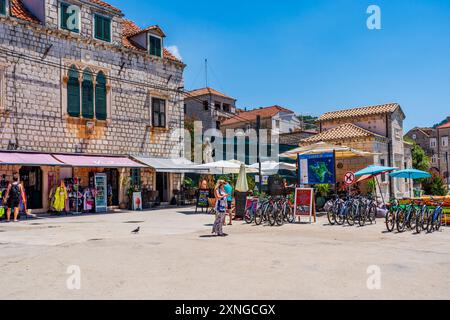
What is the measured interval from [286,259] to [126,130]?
1719cm

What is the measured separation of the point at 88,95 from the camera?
72.8 ft

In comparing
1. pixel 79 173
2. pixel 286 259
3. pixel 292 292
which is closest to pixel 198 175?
pixel 79 173

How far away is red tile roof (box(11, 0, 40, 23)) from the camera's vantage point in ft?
64.8

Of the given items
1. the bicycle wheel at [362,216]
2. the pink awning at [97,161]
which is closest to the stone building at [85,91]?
the pink awning at [97,161]

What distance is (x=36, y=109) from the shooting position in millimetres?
20031

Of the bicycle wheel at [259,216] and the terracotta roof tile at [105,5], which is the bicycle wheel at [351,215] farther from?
the terracotta roof tile at [105,5]

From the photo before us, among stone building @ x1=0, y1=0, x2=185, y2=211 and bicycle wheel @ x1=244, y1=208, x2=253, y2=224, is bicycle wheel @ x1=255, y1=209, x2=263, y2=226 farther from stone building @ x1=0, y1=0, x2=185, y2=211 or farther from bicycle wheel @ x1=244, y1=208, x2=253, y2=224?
stone building @ x1=0, y1=0, x2=185, y2=211

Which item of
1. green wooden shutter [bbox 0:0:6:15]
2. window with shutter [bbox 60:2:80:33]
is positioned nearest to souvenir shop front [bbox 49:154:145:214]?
window with shutter [bbox 60:2:80:33]

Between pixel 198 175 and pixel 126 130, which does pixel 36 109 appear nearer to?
pixel 126 130

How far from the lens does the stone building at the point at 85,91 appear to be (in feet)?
63.8

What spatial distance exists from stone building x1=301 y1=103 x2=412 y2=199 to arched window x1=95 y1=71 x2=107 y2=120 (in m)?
12.9

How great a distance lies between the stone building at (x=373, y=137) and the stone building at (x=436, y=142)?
54827 millimetres

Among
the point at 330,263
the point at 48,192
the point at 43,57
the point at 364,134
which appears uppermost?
the point at 43,57

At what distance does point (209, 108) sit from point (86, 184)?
38.1m
